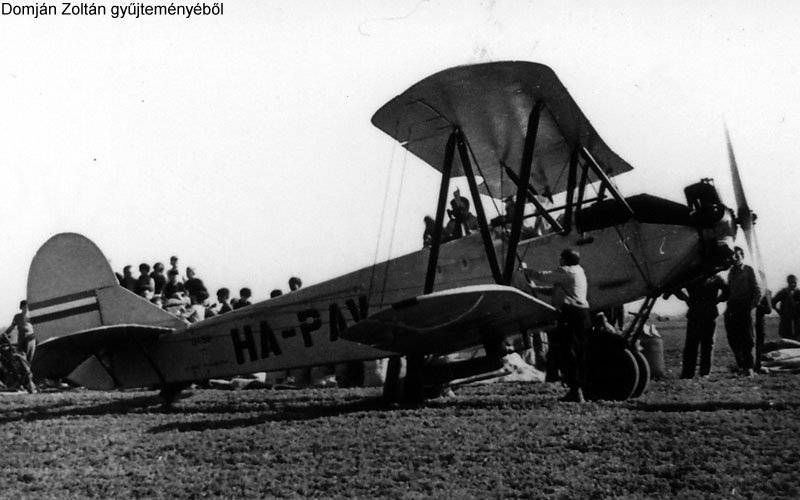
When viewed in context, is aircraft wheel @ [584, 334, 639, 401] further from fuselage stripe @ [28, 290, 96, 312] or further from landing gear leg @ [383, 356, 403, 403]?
fuselage stripe @ [28, 290, 96, 312]

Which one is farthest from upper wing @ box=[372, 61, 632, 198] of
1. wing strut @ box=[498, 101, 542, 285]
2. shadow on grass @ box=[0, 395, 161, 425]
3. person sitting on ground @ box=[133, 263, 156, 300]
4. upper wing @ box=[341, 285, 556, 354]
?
person sitting on ground @ box=[133, 263, 156, 300]

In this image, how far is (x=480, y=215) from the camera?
7.67 meters

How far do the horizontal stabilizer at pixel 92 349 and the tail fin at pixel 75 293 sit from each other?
11.2 inches

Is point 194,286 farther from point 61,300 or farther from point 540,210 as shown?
point 540,210

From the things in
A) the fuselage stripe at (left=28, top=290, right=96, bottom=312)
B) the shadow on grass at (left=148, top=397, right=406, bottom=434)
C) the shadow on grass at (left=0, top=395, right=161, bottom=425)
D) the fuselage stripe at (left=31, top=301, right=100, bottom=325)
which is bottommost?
the shadow on grass at (left=148, top=397, right=406, bottom=434)

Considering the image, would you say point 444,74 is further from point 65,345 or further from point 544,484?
point 65,345

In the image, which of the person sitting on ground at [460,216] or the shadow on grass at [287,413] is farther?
the person sitting on ground at [460,216]

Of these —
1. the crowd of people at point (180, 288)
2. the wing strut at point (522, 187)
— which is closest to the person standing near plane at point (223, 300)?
the crowd of people at point (180, 288)

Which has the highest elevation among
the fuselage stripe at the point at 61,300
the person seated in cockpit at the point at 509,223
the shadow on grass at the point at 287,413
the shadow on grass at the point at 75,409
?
the person seated in cockpit at the point at 509,223

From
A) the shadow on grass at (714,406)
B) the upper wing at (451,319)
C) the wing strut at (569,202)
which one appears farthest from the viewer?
the wing strut at (569,202)

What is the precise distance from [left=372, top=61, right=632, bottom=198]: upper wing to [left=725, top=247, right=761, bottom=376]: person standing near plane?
2.47 m

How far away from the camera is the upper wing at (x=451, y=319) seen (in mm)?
6191

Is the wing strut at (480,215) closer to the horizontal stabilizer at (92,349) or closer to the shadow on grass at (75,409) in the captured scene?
the horizontal stabilizer at (92,349)

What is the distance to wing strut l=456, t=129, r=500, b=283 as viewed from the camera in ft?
24.2
